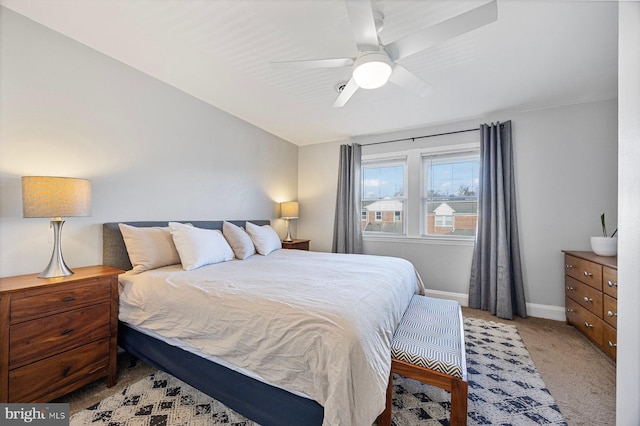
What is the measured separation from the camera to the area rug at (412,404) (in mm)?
1456

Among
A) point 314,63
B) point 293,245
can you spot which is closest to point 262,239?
point 293,245

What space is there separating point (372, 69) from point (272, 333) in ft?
5.36

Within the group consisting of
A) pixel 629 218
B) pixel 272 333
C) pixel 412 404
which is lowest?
pixel 412 404

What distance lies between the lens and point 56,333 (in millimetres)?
1500

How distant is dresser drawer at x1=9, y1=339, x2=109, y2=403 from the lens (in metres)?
1.37

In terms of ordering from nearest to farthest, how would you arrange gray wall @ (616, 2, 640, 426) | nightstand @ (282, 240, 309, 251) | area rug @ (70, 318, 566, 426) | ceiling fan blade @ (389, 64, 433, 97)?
gray wall @ (616, 2, 640, 426) → area rug @ (70, 318, 566, 426) → ceiling fan blade @ (389, 64, 433, 97) → nightstand @ (282, 240, 309, 251)

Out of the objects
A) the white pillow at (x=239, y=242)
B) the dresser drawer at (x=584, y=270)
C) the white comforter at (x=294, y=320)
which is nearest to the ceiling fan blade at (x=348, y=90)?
the white comforter at (x=294, y=320)

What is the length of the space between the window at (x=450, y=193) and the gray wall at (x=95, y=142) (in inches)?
112

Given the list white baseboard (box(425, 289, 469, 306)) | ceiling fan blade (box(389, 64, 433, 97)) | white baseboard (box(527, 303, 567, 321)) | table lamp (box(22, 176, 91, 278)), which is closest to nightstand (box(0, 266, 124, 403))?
table lamp (box(22, 176, 91, 278))

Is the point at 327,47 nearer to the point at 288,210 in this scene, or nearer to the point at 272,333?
the point at 272,333

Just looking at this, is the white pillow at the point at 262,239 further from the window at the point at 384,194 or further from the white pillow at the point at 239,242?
the window at the point at 384,194

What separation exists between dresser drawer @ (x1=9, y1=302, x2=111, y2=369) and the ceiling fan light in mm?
2313

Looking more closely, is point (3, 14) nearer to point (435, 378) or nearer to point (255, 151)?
point (255, 151)

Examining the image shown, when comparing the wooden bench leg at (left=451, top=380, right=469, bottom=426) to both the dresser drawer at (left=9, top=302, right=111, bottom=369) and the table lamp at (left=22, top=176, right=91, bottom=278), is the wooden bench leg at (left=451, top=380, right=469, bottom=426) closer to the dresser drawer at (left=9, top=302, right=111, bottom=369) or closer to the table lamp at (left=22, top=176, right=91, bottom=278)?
the dresser drawer at (left=9, top=302, right=111, bottom=369)
